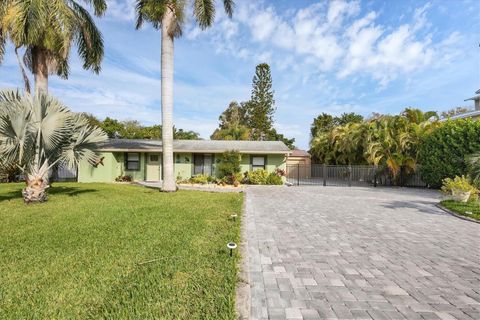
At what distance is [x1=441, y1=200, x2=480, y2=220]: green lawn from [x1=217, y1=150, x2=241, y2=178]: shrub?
1157 cm

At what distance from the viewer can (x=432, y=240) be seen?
564 centimetres

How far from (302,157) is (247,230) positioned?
78.2 feet

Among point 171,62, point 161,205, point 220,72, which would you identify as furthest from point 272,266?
point 220,72

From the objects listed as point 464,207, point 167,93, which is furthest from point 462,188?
point 167,93

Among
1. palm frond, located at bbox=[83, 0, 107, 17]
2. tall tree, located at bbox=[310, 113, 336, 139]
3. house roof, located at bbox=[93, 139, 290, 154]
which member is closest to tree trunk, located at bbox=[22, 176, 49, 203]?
house roof, located at bbox=[93, 139, 290, 154]

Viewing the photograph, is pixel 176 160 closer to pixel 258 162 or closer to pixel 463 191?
pixel 258 162

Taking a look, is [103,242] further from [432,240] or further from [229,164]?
[229,164]

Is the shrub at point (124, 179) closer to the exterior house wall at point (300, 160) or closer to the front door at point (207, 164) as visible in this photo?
the front door at point (207, 164)

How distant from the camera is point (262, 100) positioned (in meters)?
38.3

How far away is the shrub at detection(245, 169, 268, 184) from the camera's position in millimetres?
18078

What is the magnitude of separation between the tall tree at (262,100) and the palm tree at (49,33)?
26.4 m

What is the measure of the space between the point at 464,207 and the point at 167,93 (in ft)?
43.7

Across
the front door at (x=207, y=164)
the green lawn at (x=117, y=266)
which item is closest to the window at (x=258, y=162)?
the front door at (x=207, y=164)

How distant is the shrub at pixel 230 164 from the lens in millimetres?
17797
